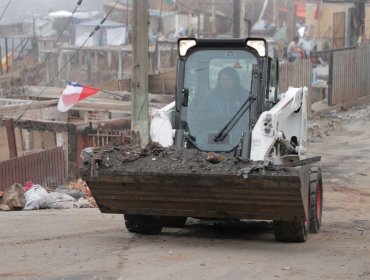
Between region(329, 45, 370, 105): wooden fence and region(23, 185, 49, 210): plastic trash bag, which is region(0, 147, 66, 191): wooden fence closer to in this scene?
region(23, 185, 49, 210): plastic trash bag

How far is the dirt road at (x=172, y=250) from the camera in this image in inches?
306

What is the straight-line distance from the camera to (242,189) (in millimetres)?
8383

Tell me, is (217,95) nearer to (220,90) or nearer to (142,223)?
(220,90)

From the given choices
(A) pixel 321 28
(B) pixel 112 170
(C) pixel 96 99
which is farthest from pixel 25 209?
(A) pixel 321 28

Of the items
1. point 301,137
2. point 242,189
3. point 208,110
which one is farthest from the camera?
point 301,137

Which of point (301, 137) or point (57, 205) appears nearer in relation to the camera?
point (301, 137)

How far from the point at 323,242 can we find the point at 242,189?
6.38 feet

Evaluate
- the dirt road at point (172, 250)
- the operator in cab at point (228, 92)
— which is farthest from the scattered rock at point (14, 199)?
the operator in cab at point (228, 92)

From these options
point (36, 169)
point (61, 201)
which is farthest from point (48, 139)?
point (61, 201)

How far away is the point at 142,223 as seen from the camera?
9.95 metres

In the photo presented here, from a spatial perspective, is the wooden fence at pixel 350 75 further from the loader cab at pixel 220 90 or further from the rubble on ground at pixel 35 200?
the loader cab at pixel 220 90

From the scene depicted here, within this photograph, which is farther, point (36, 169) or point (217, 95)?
point (36, 169)

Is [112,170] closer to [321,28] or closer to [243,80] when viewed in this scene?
[243,80]

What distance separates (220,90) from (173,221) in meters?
1.94
